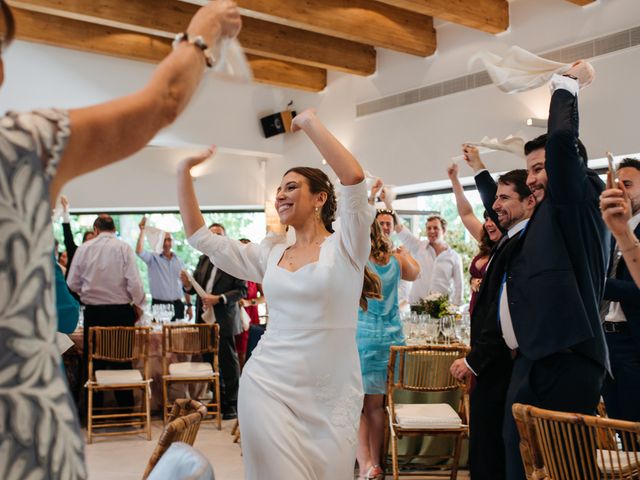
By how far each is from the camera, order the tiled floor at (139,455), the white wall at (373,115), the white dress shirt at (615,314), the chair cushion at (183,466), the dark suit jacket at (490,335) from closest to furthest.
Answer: the chair cushion at (183,466) < the dark suit jacket at (490,335) < the white dress shirt at (615,314) < the tiled floor at (139,455) < the white wall at (373,115)

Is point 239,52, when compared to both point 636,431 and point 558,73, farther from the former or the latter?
point 558,73

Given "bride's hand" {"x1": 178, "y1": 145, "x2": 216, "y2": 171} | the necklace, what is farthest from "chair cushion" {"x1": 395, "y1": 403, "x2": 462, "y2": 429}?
"bride's hand" {"x1": 178, "y1": 145, "x2": 216, "y2": 171}

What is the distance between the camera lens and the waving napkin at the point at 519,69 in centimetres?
314

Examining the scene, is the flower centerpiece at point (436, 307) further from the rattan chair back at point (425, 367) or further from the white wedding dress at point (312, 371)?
the white wedding dress at point (312, 371)

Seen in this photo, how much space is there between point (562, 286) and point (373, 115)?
8514 millimetres

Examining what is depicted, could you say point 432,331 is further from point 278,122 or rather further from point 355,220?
point 278,122

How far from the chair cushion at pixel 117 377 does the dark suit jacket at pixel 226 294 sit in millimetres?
1125

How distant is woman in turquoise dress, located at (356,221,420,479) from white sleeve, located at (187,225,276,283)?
205 cm

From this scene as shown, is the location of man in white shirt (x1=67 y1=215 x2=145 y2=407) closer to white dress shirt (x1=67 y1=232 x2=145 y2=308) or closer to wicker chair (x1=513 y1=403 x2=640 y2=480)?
white dress shirt (x1=67 y1=232 x2=145 y2=308)

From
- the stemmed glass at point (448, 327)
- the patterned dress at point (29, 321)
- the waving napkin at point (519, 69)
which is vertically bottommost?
the stemmed glass at point (448, 327)

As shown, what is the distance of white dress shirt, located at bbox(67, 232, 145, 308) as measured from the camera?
7.34 meters

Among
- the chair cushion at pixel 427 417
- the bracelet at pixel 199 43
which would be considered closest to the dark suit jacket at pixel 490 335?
the chair cushion at pixel 427 417

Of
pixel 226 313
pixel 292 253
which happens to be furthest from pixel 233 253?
pixel 226 313

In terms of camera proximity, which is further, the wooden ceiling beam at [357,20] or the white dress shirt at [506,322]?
the wooden ceiling beam at [357,20]
